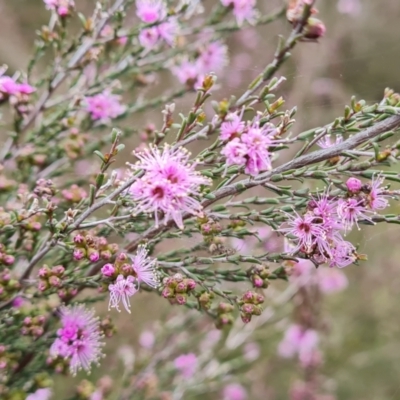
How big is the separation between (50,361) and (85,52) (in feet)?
4.05

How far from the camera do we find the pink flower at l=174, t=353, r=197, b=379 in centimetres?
274

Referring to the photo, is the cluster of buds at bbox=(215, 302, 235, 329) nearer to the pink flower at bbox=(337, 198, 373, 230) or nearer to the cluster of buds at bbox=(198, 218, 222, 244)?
the cluster of buds at bbox=(198, 218, 222, 244)

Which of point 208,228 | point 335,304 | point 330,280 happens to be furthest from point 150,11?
point 335,304

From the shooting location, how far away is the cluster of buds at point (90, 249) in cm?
120

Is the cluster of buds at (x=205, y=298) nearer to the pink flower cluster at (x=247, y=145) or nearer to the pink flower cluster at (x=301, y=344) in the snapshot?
the pink flower cluster at (x=247, y=145)

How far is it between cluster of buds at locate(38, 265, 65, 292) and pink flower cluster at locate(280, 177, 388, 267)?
0.66 m

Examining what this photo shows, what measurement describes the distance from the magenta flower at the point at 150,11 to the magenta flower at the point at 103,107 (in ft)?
1.19

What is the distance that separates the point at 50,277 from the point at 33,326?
0.22 m

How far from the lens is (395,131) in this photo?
121 centimetres

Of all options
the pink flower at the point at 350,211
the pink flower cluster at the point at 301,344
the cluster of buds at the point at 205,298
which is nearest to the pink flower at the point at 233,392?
the pink flower cluster at the point at 301,344

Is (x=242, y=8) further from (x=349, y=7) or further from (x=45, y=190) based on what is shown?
(x=349, y=7)

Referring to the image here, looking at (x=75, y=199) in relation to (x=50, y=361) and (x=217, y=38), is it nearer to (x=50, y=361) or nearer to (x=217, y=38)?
(x=50, y=361)

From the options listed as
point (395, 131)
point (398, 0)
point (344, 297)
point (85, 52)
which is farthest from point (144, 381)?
point (398, 0)

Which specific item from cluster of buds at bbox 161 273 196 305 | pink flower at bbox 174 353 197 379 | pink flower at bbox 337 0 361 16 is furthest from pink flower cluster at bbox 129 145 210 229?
pink flower at bbox 337 0 361 16
